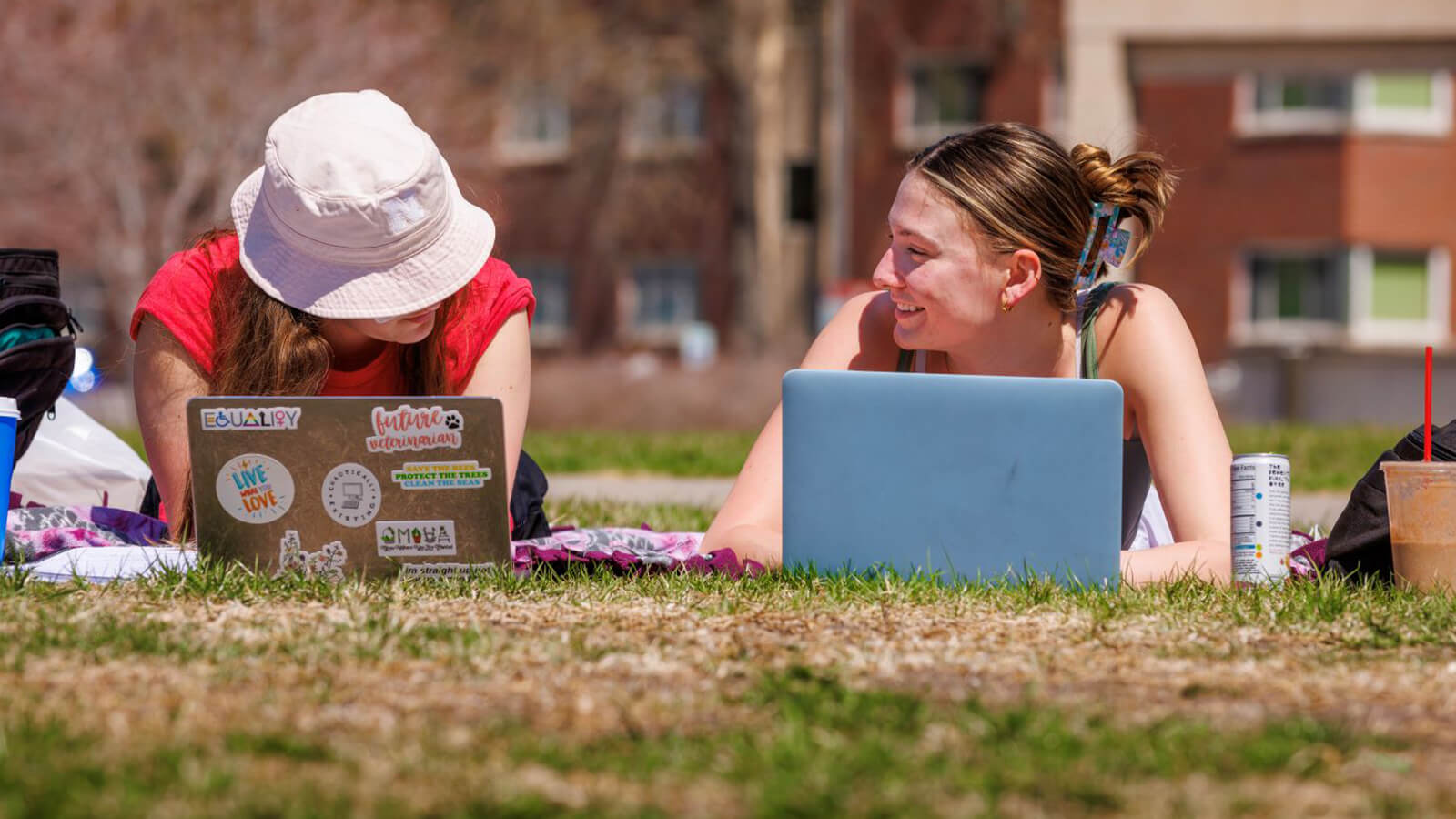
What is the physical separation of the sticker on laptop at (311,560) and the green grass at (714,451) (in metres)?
4.95

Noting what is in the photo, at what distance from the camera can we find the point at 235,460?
333 centimetres

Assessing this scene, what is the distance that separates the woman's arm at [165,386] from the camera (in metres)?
3.84

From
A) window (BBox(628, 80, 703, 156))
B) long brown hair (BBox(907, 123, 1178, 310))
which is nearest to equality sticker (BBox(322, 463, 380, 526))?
long brown hair (BBox(907, 123, 1178, 310))

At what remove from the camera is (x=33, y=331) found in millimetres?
3816

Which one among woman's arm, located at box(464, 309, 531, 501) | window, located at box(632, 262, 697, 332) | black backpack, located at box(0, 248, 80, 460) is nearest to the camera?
black backpack, located at box(0, 248, 80, 460)

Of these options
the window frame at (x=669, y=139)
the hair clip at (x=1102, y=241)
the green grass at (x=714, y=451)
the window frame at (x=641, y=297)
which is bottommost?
the green grass at (x=714, y=451)

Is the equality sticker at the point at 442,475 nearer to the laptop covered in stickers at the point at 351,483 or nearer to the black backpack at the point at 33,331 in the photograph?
the laptop covered in stickers at the point at 351,483

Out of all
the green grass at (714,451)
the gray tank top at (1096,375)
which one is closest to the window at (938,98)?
the green grass at (714,451)

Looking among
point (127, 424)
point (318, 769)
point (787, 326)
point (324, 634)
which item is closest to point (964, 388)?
point (324, 634)

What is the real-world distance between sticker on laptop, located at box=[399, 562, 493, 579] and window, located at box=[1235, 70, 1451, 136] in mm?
19807

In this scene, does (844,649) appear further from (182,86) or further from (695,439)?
(182,86)

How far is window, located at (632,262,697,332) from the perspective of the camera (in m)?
25.2

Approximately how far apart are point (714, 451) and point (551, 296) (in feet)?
53.2

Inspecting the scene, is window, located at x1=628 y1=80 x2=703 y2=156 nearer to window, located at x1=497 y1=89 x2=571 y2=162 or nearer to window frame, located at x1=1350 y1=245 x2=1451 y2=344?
window, located at x1=497 y1=89 x2=571 y2=162
